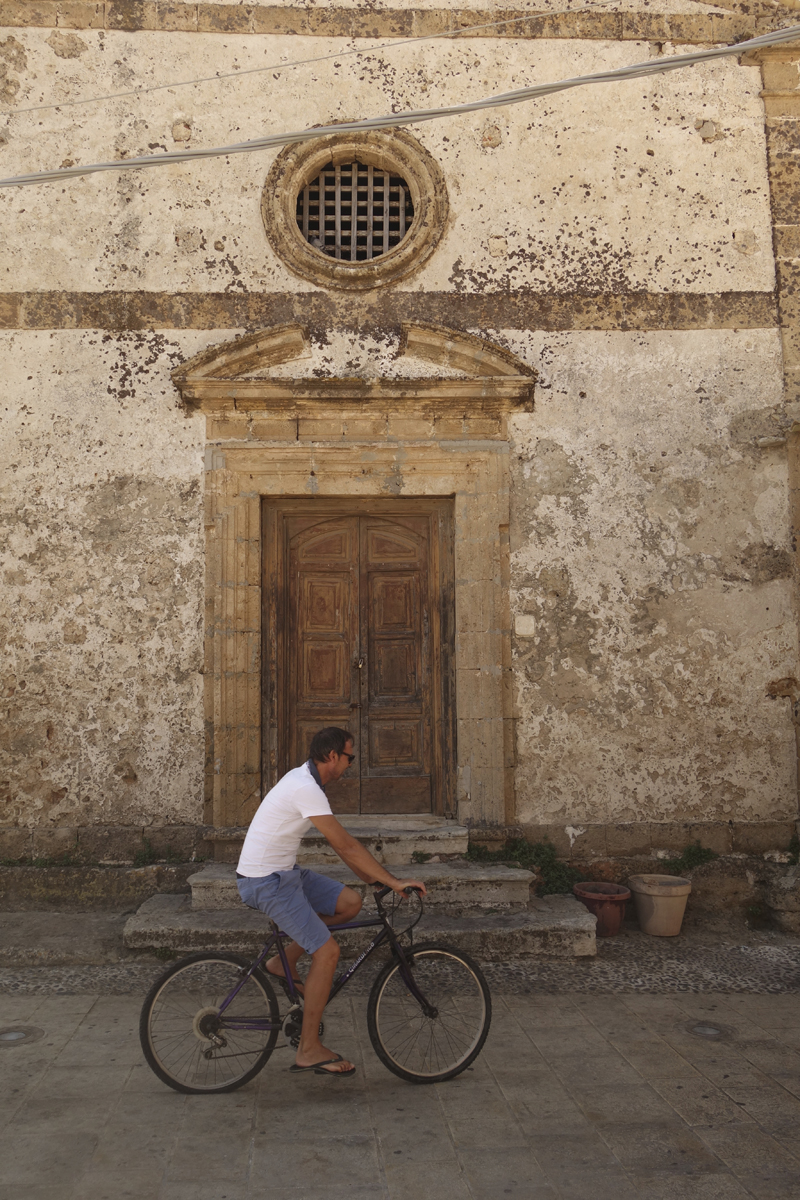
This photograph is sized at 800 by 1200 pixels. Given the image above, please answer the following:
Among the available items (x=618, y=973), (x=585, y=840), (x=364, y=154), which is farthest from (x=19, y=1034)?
(x=364, y=154)

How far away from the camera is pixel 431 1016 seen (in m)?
3.96

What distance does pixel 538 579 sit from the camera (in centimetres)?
683

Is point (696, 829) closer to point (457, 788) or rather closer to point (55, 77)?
point (457, 788)

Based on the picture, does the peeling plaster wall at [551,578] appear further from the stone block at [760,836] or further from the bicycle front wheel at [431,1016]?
the bicycle front wheel at [431,1016]

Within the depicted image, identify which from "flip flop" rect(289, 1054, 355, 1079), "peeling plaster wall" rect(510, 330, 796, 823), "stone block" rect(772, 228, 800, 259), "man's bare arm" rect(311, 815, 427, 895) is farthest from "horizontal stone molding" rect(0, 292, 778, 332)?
"flip flop" rect(289, 1054, 355, 1079)

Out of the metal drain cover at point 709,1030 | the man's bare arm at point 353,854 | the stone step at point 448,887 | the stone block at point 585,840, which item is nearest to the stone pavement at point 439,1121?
the metal drain cover at point 709,1030

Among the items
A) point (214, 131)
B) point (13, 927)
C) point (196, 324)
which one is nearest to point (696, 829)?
point (13, 927)

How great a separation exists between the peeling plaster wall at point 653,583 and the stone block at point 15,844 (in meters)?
3.57

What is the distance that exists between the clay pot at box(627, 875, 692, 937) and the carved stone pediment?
139 inches

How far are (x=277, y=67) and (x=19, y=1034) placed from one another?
6.67 meters

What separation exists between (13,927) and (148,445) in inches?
134

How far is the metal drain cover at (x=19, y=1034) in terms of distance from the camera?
4.45m

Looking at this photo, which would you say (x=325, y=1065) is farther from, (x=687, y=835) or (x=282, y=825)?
(x=687, y=835)

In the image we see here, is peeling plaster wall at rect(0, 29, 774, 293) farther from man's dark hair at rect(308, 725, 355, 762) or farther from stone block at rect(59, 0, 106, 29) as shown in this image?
man's dark hair at rect(308, 725, 355, 762)
